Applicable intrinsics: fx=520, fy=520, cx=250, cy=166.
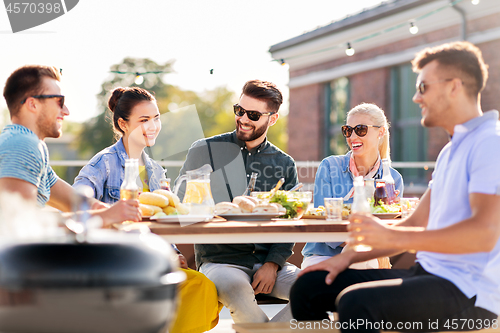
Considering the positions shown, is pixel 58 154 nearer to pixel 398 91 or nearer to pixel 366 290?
pixel 398 91

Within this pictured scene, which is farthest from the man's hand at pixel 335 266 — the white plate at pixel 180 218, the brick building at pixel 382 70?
the brick building at pixel 382 70

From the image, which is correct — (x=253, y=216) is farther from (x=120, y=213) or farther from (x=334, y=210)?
(x=120, y=213)

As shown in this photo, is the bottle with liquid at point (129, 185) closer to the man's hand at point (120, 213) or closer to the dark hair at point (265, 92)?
the man's hand at point (120, 213)

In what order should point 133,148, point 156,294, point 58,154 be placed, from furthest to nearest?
1. point 58,154
2. point 133,148
3. point 156,294

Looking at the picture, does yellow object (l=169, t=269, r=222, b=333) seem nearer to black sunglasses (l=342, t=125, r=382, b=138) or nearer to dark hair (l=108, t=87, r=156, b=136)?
dark hair (l=108, t=87, r=156, b=136)

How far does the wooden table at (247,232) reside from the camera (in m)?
2.33

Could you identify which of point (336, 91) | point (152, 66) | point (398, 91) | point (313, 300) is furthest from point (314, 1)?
point (152, 66)

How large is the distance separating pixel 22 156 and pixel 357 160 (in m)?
2.26

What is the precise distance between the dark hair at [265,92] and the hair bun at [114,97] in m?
0.90

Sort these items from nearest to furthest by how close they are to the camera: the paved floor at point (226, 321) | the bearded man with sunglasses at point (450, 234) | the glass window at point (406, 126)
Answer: the bearded man with sunglasses at point (450, 234), the paved floor at point (226, 321), the glass window at point (406, 126)

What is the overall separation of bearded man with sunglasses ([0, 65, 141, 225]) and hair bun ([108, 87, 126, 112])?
95 cm

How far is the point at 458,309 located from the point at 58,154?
200 ft

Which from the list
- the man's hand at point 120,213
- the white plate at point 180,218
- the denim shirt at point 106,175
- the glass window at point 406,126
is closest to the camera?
the man's hand at point 120,213

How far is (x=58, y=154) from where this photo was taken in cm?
5850
